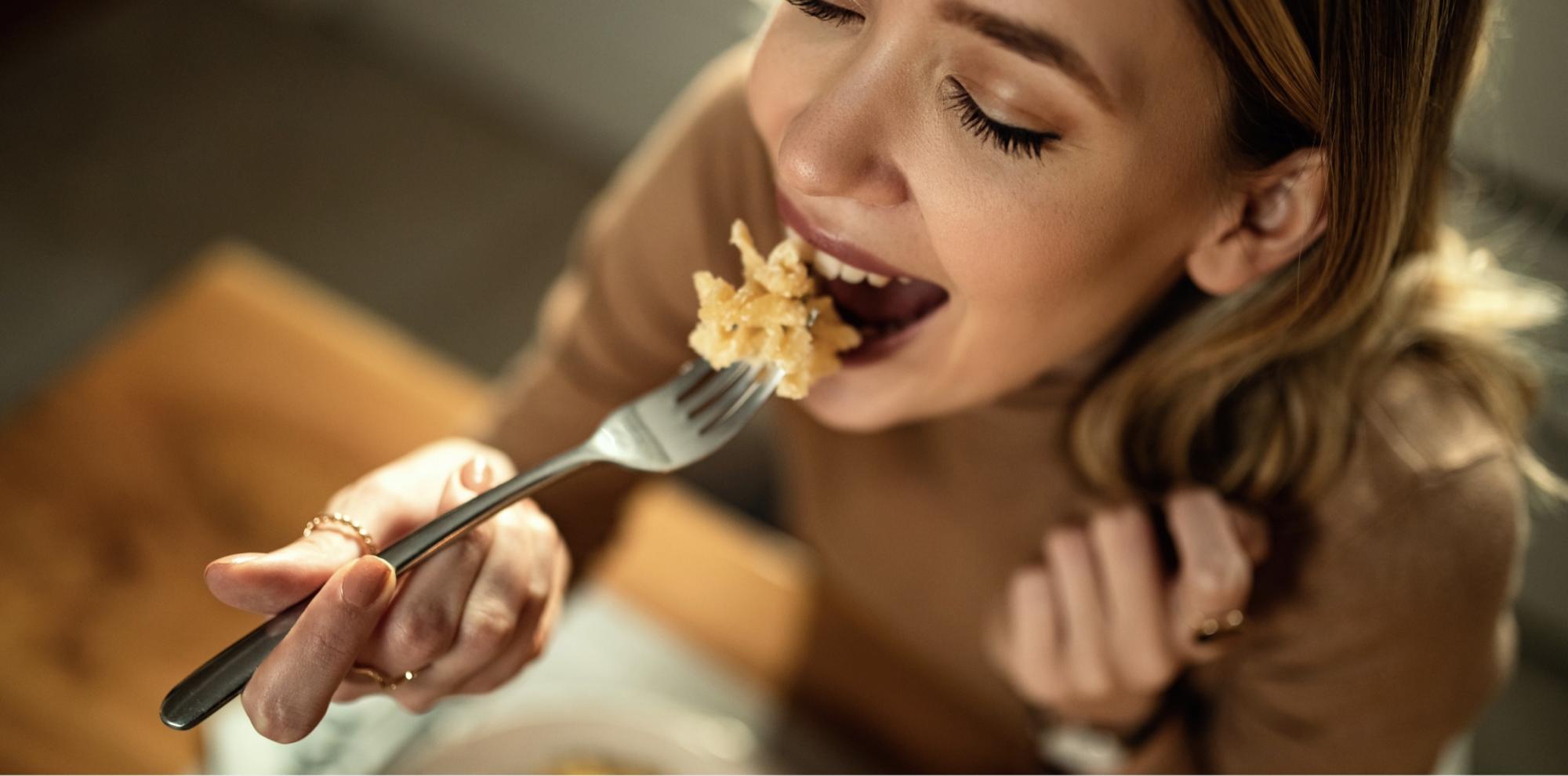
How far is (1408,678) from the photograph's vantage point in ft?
3.26

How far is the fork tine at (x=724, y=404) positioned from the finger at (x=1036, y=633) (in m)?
0.34

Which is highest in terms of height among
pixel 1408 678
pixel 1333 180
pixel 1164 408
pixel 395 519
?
pixel 1333 180

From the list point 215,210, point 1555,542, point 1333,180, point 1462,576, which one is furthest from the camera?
point 215,210

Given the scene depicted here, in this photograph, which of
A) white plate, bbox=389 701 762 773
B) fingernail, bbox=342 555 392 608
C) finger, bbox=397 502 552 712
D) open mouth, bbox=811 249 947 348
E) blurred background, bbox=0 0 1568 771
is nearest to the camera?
fingernail, bbox=342 555 392 608

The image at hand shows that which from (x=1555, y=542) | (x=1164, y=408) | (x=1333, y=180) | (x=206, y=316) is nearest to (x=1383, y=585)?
(x=1164, y=408)

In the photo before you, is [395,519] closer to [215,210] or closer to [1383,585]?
[1383,585]

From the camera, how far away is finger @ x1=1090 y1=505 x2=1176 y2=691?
3.30 ft

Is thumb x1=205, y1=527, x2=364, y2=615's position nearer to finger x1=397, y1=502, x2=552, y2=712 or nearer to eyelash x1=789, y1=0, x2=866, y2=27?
finger x1=397, y1=502, x2=552, y2=712

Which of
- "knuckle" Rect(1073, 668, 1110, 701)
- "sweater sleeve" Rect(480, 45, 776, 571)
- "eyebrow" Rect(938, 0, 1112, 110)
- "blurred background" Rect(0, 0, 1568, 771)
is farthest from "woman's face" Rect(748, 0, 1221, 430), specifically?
"blurred background" Rect(0, 0, 1568, 771)

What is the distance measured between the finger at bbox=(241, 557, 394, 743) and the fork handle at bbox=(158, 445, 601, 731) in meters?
0.02

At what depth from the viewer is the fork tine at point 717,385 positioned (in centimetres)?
88

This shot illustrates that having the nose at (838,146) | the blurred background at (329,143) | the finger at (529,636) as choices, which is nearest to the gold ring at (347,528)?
the finger at (529,636)

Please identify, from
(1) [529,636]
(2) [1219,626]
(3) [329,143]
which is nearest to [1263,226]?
(2) [1219,626]

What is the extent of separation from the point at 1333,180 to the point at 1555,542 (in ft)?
4.81
